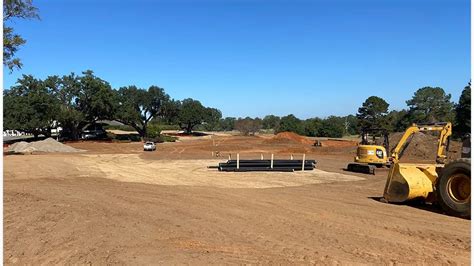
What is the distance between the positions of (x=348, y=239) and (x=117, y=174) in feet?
59.4

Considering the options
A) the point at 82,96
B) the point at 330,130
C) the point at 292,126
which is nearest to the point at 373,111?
the point at 330,130

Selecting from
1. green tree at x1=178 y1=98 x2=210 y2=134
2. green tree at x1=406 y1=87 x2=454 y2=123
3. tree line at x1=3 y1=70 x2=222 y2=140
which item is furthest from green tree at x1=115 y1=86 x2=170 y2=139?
green tree at x1=406 y1=87 x2=454 y2=123

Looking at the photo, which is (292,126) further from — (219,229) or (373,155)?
(219,229)

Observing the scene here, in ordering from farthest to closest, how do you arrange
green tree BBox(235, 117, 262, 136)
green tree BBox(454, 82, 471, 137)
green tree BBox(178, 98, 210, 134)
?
green tree BBox(235, 117, 262, 136)
green tree BBox(178, 98, 210, 134)
green tree BBox(454, 82, 471, 137)

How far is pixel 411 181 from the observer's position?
39.4 feet

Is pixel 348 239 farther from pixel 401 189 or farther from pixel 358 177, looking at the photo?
pixel 358 177

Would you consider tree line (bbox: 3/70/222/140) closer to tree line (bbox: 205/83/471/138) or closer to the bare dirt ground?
tree line (bbox: 205/83/471/138)

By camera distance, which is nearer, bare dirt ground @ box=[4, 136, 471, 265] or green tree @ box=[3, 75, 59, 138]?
bare dirt ground @ box=[4, 136, 471, 265]

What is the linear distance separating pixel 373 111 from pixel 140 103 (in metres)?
44.2

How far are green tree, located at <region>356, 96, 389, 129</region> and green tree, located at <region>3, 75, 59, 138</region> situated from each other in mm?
54145

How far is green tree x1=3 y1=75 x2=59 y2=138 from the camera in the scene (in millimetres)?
62625

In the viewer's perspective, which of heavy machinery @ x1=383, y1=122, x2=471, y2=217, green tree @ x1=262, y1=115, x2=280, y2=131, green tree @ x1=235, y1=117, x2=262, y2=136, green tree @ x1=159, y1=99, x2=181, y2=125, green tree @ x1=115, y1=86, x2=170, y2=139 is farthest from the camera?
green tree @ x1=262, y1=115, x2=280, y2=131

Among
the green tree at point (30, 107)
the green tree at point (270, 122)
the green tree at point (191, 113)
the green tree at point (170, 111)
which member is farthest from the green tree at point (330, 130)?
the green tree at point (270, 122)

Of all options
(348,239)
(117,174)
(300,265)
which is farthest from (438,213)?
(117,174)
